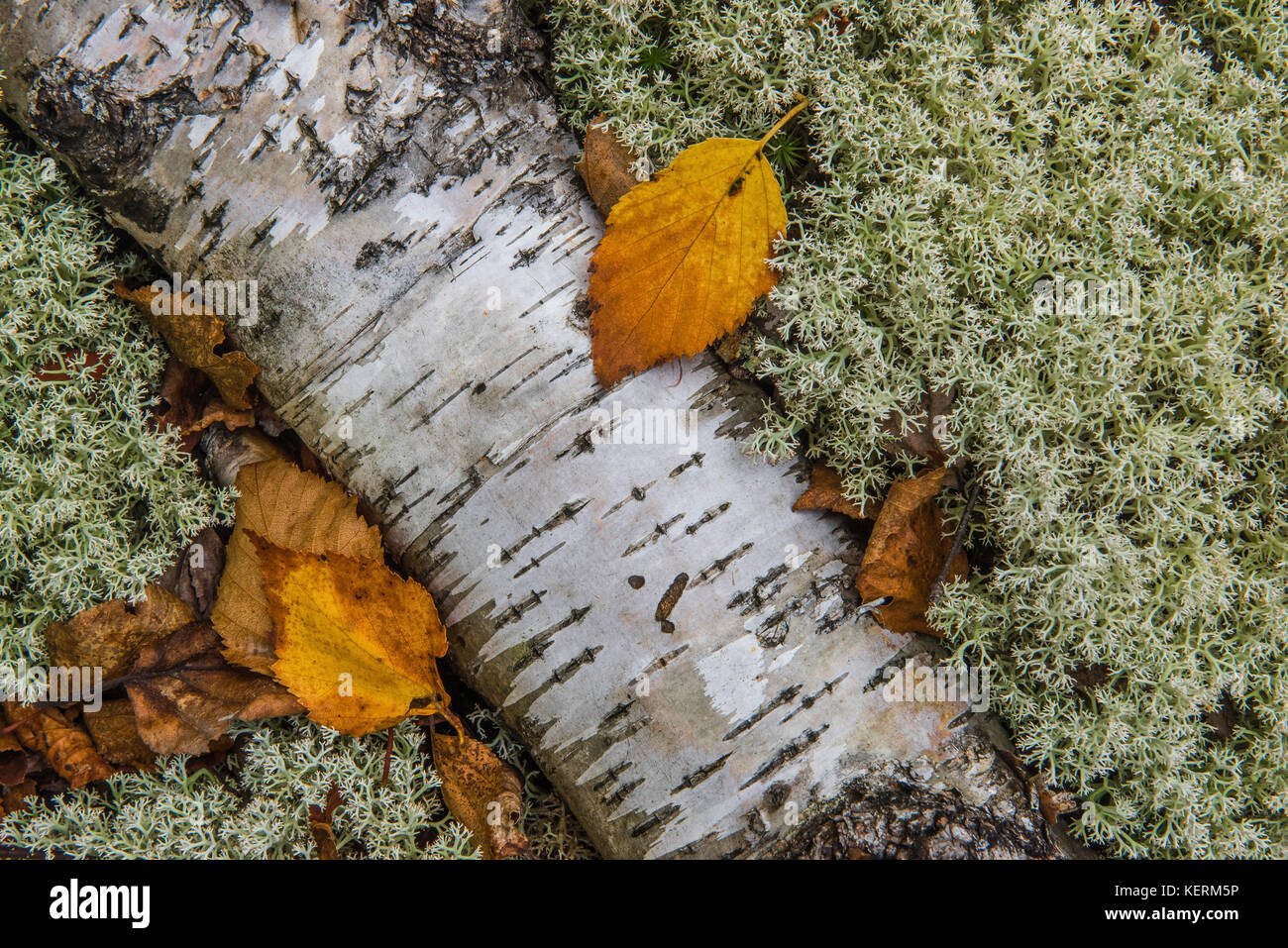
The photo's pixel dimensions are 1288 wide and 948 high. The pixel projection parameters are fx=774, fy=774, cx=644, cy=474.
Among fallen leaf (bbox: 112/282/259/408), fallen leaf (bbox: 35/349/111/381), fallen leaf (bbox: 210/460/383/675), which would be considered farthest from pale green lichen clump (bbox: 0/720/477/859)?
fallen leaf (bbox: 35/349/111/381)

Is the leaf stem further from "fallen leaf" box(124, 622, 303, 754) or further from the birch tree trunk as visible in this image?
"fallen leaf" box(124, 622, 303, 754)

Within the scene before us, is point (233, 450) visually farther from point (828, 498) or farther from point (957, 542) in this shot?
point (957, 542)

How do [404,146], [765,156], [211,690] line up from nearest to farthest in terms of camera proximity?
[404,146] < [765,156] < [211,690]

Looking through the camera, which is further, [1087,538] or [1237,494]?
[1237,494]

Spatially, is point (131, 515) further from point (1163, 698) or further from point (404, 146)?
point (1163, 698)

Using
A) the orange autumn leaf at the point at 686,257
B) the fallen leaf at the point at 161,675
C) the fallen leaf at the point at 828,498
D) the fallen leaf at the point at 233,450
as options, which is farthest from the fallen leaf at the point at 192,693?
the fallen leaf at the point at 828,498

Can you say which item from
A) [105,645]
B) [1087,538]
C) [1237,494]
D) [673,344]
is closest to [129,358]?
[105,645]

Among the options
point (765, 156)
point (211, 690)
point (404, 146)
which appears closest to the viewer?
point (404, 146)
